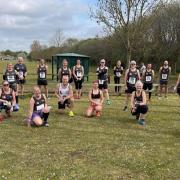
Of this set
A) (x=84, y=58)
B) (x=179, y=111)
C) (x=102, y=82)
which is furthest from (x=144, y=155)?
(x=84, y=58)

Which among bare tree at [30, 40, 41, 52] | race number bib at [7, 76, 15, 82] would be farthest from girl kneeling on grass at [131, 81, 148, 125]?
bare tree at [30, 40, 41, 52]

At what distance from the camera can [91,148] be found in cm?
837

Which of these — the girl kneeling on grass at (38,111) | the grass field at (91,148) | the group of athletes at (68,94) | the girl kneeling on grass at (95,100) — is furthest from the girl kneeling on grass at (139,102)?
the girl kneeling on grass at (38,111)

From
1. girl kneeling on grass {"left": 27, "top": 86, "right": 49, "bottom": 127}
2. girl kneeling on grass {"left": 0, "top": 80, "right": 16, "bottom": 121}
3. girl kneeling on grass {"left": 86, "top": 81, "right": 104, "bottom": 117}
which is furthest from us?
girl kneeling on grass {"left": 86, "top": 81, "right": 104, "bottom": 117}

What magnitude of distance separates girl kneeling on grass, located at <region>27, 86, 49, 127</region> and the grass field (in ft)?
0.81

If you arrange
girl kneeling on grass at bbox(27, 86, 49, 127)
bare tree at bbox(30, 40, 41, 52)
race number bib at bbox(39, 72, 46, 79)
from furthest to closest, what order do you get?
bare tree at bbox(30, 40, 41, 52) < race number bib at bbox(39, 72, 46, 79) < girl kneeling on grass at bbox(27, 86, 49, 127)

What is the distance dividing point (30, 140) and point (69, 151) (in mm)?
1297

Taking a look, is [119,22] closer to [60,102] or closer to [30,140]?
[60,102]

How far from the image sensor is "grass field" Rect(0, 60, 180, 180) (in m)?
6.82

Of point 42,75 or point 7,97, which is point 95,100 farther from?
point 42,75

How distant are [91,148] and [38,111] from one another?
109 inches

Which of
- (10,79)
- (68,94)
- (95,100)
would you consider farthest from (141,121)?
(10,79)

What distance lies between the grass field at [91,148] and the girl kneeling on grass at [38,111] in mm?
246

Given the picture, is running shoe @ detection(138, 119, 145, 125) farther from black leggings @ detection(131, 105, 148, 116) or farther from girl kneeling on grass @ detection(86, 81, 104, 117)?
girl kneeling on grass @ detection(86, 81, 104, 117)
